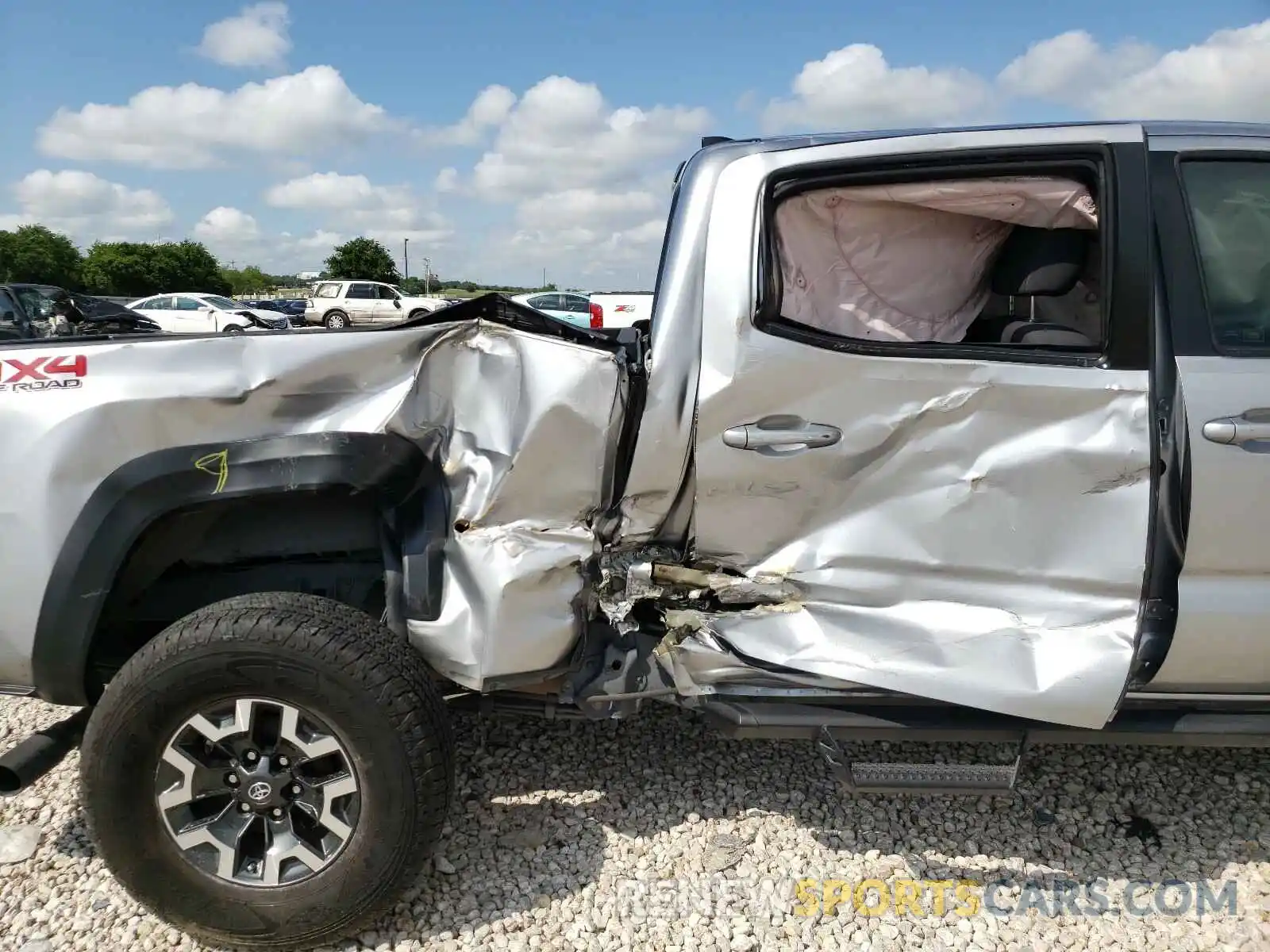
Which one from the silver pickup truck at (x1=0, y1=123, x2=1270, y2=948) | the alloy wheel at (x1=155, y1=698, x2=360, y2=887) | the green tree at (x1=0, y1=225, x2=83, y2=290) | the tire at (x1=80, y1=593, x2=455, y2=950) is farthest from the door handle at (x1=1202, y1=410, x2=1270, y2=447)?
the green tree at (x1=0, y1=225, x2=83, y2=290)

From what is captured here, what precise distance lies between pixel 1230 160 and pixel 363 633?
262 centimetres

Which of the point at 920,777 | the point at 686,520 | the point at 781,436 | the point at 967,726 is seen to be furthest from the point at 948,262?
the point at 920,777

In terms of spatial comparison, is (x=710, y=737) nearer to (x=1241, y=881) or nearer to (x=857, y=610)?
(x=857, y=610)

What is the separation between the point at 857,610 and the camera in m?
2.36

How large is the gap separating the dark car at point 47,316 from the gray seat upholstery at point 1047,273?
45.8 ft

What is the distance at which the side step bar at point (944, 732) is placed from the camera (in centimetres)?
232

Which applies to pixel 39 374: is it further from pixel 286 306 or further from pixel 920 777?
pixel 286 306

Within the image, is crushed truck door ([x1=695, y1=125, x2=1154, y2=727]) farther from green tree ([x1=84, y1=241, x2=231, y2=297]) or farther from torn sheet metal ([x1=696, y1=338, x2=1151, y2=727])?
green tree ([x1=84, y1=241, x2=231, y2=297])

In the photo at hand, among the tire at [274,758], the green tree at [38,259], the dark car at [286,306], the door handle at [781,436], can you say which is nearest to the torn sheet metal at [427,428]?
the tire at [274,758]

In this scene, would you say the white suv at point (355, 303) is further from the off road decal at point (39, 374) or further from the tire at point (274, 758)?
the tire at point (274, 758)

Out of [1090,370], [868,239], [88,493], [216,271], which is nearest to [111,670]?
[88,493]

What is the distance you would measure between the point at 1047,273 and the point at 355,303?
31854mm

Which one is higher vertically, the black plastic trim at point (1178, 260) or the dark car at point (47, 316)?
the dark car at point (47, 316)

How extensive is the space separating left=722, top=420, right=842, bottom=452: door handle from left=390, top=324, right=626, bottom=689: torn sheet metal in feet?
1.08
